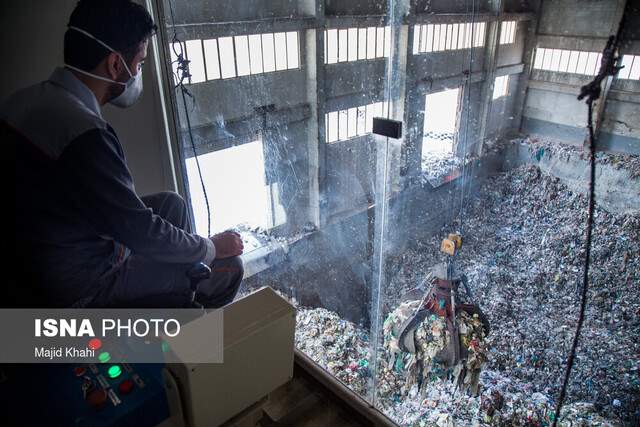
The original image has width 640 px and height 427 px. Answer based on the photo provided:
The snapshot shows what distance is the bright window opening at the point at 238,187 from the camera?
3.44 metres

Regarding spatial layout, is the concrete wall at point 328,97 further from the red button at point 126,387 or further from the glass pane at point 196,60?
the red button at point 126,387

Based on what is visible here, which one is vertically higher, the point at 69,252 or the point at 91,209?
the point at 91,209

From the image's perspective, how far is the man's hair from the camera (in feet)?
2.63

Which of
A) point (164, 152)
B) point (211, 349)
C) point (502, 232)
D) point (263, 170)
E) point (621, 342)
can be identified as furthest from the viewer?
point (263, 170)

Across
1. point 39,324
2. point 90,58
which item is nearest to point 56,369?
point 39,324

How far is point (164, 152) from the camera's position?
127 centimetres

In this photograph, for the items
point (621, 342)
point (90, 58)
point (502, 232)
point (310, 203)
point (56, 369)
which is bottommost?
point (310, 203)

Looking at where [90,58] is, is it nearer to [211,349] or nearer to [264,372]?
[211,349]

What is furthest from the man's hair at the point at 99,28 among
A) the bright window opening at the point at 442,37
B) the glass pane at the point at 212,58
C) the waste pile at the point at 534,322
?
the glass pane at the point at 212,58

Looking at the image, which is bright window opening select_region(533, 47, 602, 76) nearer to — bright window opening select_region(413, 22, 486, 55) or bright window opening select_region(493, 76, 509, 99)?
bright window opening select_region(493, 76, 509, 99)

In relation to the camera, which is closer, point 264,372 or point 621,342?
point 264,372

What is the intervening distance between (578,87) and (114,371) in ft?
3.98

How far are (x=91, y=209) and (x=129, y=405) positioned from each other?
379 mm

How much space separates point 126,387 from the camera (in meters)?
0.76
